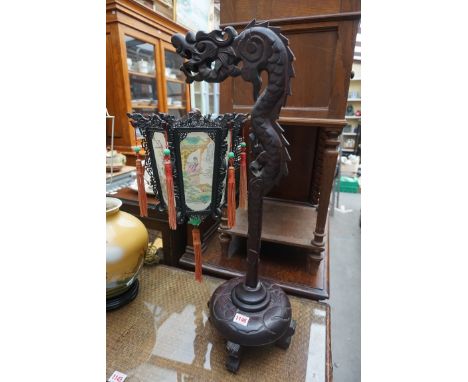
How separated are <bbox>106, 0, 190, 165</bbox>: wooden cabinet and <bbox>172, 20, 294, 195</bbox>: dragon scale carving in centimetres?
120

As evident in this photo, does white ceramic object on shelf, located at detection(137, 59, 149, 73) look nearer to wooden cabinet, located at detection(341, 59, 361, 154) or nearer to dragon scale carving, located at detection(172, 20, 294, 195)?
dragon scale carving, located at detection(172, 20, 294, 195)

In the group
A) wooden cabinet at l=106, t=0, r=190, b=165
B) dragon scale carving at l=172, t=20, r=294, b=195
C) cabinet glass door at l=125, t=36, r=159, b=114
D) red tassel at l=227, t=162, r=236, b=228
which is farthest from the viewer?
cabinet glass door at l=125, t=36, r=159, b=114

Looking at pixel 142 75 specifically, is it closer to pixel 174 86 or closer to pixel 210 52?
pixel 174 86

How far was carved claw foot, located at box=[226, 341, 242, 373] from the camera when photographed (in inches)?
25.5

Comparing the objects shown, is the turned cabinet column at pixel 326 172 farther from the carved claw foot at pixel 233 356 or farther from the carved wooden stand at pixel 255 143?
the carved claw foot at pixel 233 356

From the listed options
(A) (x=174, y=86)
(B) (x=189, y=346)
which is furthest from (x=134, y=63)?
(B) (x=189, y=346)

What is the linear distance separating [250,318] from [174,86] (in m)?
2.12

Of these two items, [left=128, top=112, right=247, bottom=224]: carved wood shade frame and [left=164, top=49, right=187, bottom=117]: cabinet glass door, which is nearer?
[left=128, top=112, right=247, bottom=224]: carved wood shade frame

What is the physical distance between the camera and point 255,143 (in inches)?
22.6

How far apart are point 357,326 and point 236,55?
56.2 inches

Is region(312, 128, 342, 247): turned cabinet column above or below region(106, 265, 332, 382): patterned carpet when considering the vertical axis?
above

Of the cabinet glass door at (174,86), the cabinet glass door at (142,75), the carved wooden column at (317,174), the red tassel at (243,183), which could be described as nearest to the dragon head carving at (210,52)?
the red tassel at (243,183)

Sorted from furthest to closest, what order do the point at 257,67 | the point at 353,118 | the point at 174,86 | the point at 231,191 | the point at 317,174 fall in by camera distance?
the point at 353,118 → the point at 174,86 → the point at 317,174 → the point at 231,191 → the point at 257,67

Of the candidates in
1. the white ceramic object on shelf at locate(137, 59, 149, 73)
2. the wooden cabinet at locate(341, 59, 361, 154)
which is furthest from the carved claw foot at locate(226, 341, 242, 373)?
the wooden cabinet at locate(341, 59, 361, 154)
